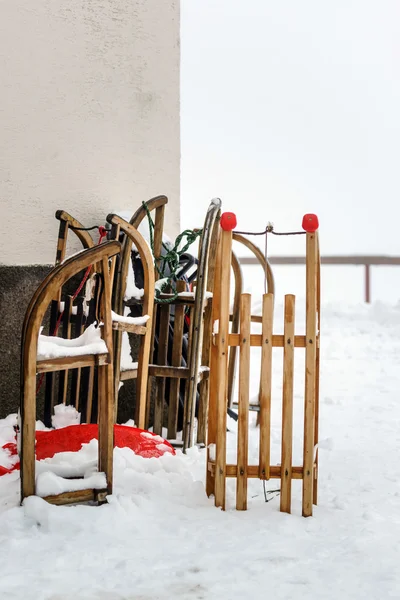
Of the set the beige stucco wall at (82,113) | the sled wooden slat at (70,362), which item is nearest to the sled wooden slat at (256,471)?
the sled wooden slat at (70,362)

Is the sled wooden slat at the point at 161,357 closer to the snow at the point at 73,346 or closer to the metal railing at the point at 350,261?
the snow at the point at 73,346

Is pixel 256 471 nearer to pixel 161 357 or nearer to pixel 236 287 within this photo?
pixel 161 357

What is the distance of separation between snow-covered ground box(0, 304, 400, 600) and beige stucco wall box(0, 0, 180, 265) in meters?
1.46

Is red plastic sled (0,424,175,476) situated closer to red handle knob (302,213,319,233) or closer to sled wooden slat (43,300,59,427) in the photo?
sled wooden slat (43,300,59,427)

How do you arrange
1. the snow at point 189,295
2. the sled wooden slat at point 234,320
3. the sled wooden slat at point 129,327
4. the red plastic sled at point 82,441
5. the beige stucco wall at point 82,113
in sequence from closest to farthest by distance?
the red plastic sled at point 82,441 < the sled wooden slat at point 129,327 < the snow at point 189,295 < the beige stucco wall at point 82,113 < the sled wooden slat at point 234,320

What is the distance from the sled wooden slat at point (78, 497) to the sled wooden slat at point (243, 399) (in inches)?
21.2

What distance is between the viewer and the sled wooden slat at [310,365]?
8.64ft

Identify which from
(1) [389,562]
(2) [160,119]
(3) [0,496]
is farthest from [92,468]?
(2) [160,119]

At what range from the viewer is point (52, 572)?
2.04 meters

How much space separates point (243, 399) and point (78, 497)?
0.74m

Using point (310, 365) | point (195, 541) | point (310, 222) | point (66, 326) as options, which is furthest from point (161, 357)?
point (195, 541)

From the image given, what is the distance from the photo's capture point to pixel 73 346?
262cm

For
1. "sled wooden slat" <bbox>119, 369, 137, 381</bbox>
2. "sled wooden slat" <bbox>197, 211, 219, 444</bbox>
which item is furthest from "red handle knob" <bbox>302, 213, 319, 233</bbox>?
"sled wooden slat" <bbox>119, 369, 137, 381</bbox>

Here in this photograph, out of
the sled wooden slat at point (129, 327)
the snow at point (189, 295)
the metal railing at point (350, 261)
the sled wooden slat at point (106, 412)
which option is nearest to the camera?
the sled wooden slat at point (106, 412)
